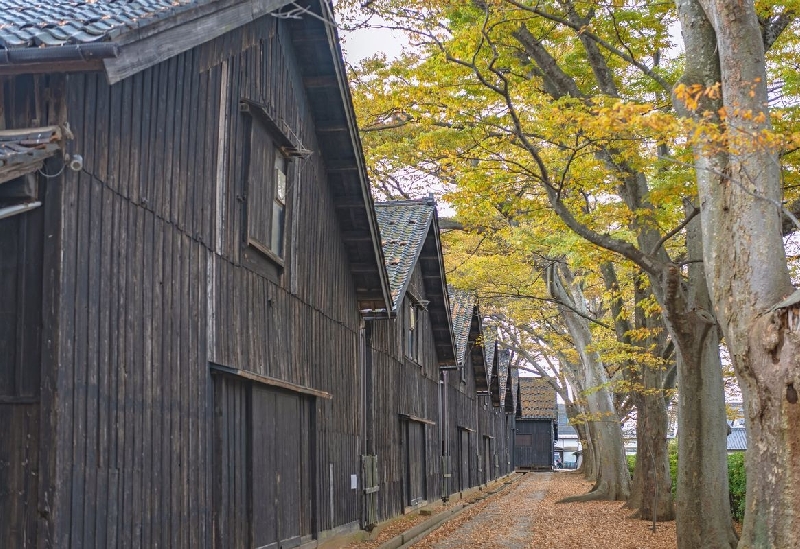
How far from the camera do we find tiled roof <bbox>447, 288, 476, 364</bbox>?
34222mm

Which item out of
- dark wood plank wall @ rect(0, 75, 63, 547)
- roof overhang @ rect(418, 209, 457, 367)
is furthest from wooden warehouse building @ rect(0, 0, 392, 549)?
roof overhang @ rect(418, 209, 457, 367)

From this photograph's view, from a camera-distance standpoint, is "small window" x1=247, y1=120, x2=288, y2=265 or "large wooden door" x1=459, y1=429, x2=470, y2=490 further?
"large wooden door" x1=459, y1=429, x2=470, y2=490

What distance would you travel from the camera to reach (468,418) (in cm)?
3850

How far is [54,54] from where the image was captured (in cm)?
680

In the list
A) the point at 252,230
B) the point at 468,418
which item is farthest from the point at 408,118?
the point at 468,418

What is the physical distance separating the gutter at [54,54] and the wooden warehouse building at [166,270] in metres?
0.02

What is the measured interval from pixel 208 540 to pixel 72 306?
3665 mm

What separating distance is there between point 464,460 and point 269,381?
2652 centimetres

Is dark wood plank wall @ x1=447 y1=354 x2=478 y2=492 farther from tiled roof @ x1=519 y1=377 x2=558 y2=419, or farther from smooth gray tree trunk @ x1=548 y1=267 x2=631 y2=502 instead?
tiled roof @ x1=519 y1=377 x2=558 y2=419

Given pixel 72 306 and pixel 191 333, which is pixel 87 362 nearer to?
pixel 72 306

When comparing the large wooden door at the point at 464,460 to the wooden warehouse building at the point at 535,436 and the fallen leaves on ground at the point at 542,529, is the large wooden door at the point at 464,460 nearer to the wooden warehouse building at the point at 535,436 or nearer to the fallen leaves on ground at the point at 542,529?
the fallen leaves on ground at the point at 542,529

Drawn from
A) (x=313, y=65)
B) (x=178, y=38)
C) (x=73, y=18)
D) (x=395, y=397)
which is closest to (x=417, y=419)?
(x=395, y=397)

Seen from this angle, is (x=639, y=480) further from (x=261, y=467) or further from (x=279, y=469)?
(x=261, y=467)

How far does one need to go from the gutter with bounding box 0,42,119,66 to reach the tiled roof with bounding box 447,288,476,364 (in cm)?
2683
